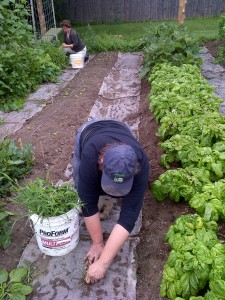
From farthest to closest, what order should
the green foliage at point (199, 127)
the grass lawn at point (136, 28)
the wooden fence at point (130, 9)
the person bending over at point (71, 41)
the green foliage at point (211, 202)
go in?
the wooden fence at point (130, 9) → the grass lawn at point (136, 28) → the person bending over at point (71, 41) → the green foliage at point (199, 127) → the green foliage at point (211, 202)

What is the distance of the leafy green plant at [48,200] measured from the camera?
7.80 ft

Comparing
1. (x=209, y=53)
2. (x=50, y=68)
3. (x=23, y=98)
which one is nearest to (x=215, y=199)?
(x=23, y=98)

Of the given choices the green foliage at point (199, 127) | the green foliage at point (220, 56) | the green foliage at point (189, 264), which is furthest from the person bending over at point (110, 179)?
the green foliage at point (220, 56)

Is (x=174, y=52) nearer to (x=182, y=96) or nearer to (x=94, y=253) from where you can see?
(x=182, y=96)

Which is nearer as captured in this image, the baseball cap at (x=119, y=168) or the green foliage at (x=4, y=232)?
the baseball cap at (x=119, y=168)

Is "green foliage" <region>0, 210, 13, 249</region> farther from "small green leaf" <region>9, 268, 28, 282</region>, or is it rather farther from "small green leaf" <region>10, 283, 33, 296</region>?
"small green leaf" <region>10, 283, 33, 296</region>

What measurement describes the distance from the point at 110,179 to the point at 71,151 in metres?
2.43

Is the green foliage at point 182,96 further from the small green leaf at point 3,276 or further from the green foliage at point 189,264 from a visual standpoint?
the small green leaf at point 3,276

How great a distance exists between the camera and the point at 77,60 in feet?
25.9

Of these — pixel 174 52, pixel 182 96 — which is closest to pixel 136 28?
pixel 174 52

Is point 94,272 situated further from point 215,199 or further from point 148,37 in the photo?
point 148,37

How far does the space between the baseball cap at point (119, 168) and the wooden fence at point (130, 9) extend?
1535cm

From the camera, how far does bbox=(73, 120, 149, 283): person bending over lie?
1.91 m

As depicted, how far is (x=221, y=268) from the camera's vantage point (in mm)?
1979
